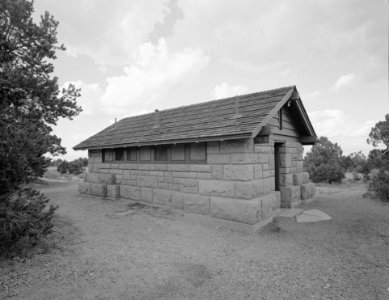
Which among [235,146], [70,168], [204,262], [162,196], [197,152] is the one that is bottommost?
[204,262]

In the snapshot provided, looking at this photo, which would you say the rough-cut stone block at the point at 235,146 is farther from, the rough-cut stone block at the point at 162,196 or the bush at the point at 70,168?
the bush at the point at 70,168

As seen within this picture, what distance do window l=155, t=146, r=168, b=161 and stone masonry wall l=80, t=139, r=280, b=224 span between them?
0.91ft

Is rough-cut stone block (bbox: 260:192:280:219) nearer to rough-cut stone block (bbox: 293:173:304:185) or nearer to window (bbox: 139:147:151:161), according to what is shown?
rough-cut stone block (bbox: 293:173:304:185)

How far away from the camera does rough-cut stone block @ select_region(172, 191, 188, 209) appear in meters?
8.25

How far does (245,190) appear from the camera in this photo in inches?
263

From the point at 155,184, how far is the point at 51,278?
5542 mm

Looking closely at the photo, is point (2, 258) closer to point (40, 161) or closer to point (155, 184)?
point (40, 161)

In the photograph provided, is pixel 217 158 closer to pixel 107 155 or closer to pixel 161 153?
pixel 161 153

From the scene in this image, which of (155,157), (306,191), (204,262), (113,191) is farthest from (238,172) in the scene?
(113,191)

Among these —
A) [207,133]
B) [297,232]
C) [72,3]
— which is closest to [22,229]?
[207,133]

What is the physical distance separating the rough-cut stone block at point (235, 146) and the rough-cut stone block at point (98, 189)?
7.07 m

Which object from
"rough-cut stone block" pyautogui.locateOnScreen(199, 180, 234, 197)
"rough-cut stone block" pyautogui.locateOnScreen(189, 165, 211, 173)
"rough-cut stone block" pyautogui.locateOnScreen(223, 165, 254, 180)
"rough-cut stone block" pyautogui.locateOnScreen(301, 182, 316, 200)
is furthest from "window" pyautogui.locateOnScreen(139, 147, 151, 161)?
"rough-cut stone block" pyautogui.locateOnScreen(301, 182, 316, 200)

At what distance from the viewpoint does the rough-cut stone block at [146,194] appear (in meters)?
9.47

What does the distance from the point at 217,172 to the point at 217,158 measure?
459 millimetres
